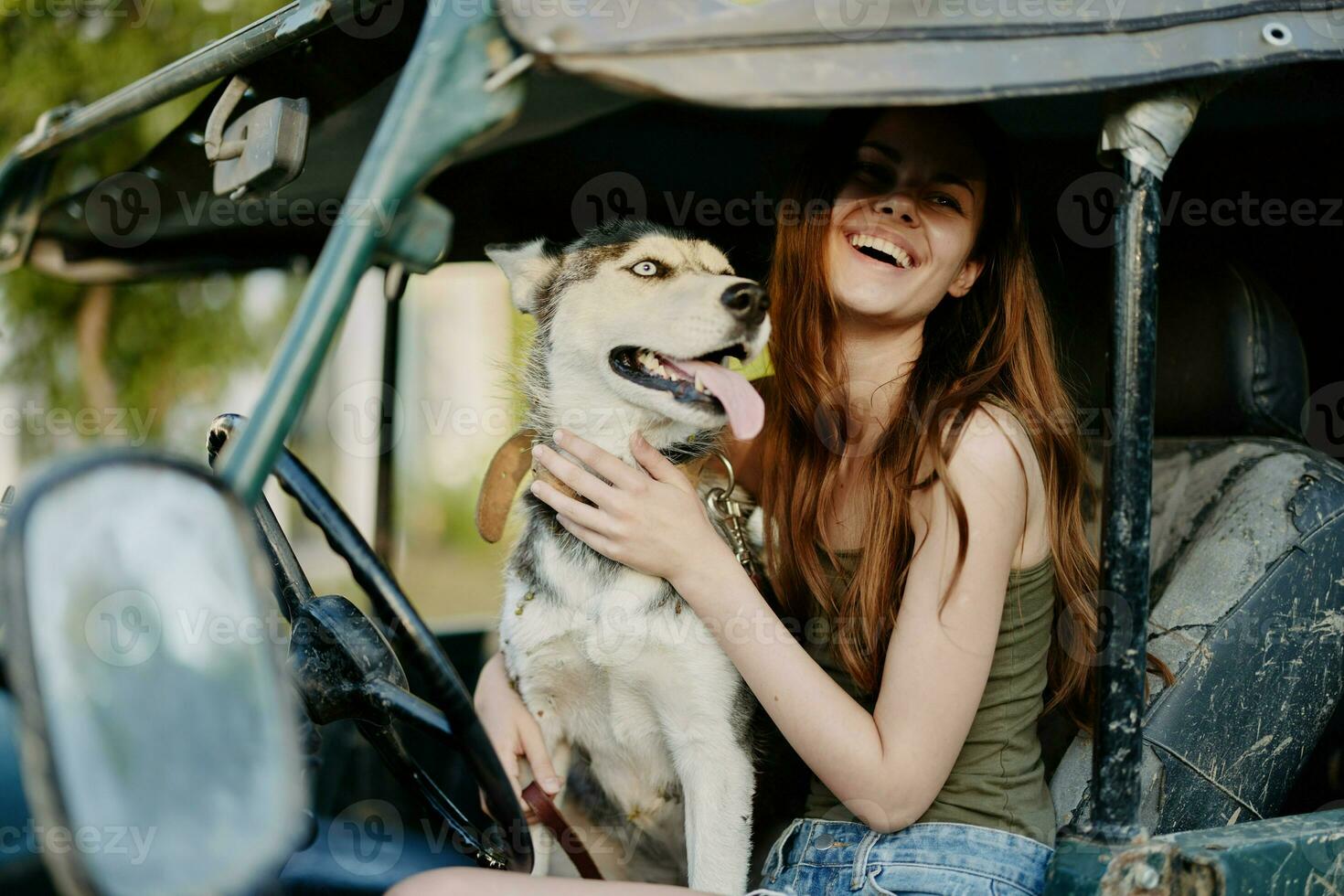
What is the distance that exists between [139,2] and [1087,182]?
5.71 m

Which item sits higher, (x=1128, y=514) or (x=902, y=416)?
(x=902, y=416)

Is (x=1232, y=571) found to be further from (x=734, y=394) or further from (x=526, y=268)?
(x=526, y=268)

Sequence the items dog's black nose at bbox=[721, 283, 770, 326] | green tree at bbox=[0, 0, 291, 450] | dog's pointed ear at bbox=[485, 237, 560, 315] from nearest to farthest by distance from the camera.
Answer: dog's black nose at bbox=[721, 283, 770, 326] < dog's pointed ear at bbox=[485, 237, 560, 315] < green tree at bbox=[0, 0, 291, 450]

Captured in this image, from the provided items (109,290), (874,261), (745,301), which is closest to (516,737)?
(745,301)

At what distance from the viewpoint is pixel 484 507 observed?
2123mm

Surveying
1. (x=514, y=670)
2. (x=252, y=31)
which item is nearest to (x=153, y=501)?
(x=252, y=31)

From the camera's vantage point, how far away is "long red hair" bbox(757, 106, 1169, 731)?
1805mm

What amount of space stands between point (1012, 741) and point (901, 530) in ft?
1.21

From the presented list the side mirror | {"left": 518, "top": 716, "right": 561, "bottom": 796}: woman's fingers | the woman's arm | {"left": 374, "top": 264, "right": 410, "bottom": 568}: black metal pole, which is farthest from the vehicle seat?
{"left": 374, "top": 264, "right": 410, "bottom": 568}: black metal pole

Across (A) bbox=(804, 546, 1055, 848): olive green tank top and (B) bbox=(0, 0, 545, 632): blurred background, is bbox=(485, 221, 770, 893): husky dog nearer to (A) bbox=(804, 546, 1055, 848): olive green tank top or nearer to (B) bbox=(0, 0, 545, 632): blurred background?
(A) bbox=(804, 546, 1055, 848): olive green tank top

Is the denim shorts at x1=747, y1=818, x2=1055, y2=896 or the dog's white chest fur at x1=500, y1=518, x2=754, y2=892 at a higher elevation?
the dog's white chest fur at x1=500, y1=518, x2=754, y2=892

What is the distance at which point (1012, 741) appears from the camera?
70.3 inches

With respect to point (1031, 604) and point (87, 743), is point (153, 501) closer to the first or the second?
point (87, 743)

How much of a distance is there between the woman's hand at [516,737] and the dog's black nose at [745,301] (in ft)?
2.73
